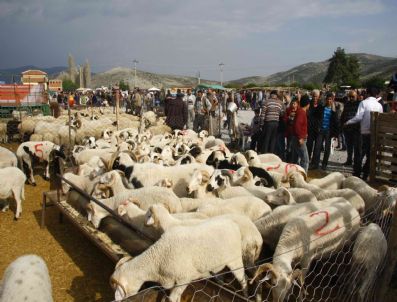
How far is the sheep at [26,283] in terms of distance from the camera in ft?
7.43

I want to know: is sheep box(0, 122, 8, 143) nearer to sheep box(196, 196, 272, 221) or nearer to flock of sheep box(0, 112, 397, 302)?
flock of sheep box(0, 112, 397, 302)

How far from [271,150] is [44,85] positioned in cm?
1729

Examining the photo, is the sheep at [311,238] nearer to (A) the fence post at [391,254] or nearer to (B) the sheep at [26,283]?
(A) the fence post at [391,254]

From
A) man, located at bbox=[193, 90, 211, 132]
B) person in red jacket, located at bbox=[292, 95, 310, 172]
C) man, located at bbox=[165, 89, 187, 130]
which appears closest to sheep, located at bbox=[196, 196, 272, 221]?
person in red jacket, located at bbox=[292, 95, 310, 172]

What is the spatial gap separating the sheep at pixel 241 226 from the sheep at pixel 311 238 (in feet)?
1.06

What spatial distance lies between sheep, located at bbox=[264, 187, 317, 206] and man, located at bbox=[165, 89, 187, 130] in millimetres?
9202

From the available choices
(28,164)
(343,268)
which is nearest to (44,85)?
(28,164)

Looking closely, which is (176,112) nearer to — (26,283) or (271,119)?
(271,119)

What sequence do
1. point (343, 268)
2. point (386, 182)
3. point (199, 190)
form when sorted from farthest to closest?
point (386, 182) < point (199, 190) < point (343, 268)

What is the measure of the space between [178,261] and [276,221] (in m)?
1.77

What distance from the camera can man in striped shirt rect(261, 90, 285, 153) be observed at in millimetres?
10719

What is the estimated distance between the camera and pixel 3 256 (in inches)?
234

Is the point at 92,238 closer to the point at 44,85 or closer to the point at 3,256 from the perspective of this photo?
the point at 3,256

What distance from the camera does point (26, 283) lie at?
237 centimetres
